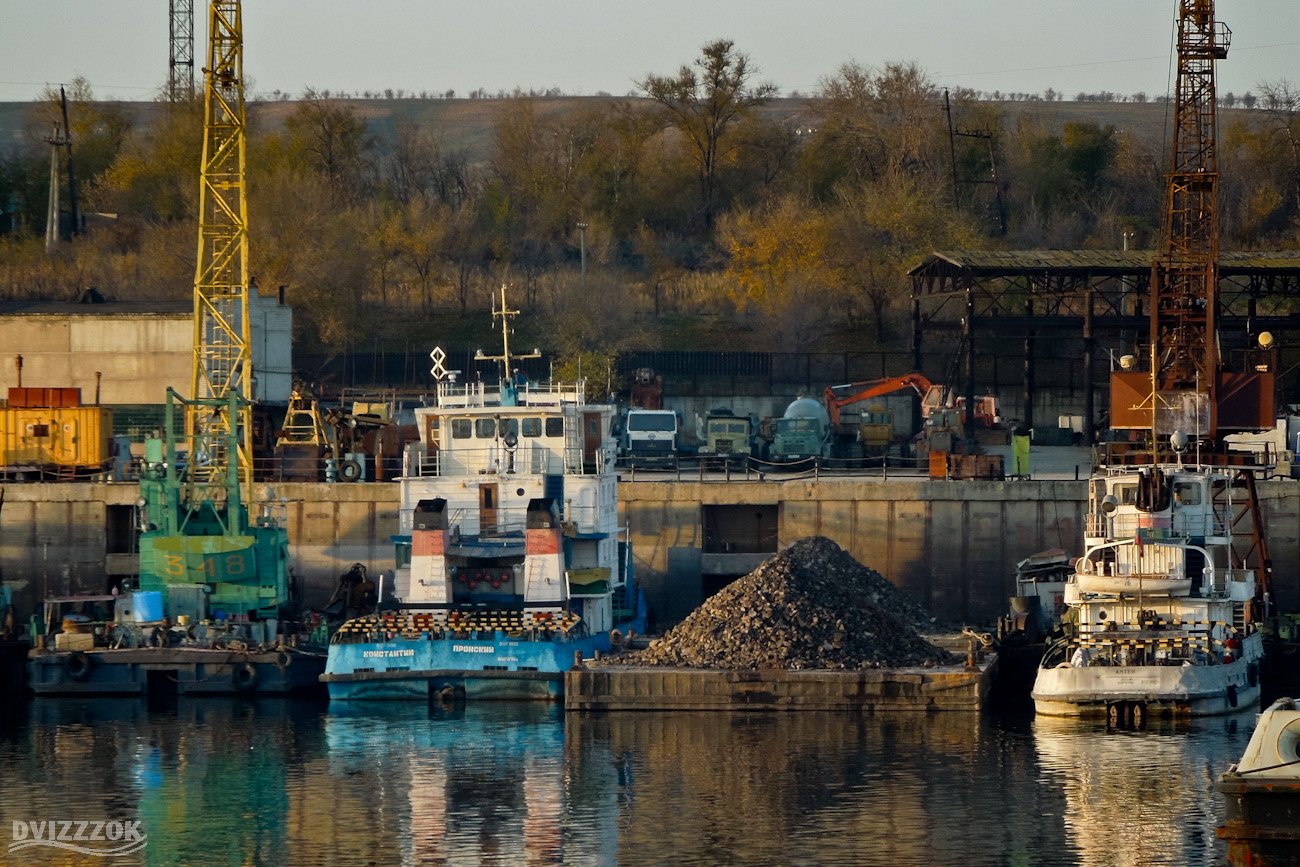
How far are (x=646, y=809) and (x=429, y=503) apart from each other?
14220 millimetres

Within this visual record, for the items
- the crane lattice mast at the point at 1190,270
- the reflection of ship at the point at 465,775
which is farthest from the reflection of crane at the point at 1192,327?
the reflection of ship at the point at 465,775

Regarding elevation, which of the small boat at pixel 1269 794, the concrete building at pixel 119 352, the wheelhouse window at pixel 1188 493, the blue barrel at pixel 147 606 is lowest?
the small boat at pixel 1269 794

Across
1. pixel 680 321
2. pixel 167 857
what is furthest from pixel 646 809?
pixel 680 321

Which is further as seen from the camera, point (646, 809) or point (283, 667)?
point (283, 667)

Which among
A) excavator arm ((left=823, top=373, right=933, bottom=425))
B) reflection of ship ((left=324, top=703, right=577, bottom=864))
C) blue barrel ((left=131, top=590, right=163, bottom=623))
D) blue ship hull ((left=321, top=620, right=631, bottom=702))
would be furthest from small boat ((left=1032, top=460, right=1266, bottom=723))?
excavator arm ((left=823, top=373, right=933, bottom=425))

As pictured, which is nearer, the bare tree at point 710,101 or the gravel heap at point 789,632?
the gravel heap at point 789,632

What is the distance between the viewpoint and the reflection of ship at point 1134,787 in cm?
2767

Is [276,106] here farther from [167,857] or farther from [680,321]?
[167,857]

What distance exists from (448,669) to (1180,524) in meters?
17.9

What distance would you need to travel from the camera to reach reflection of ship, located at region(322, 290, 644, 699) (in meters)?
40.5

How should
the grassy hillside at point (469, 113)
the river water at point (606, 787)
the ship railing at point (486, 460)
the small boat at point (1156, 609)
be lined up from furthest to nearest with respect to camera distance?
the grassy hillside at point (469, 113)
the ship railing at point (486, 460)
the small boat at point (1156, 609)
the river water at point (606, 787)

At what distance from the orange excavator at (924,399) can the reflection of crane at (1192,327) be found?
17643 millimetres

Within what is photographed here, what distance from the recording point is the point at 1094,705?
37438 mm

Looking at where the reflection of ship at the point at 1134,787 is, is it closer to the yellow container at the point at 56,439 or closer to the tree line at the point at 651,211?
the yellow container at the point at 56,439
